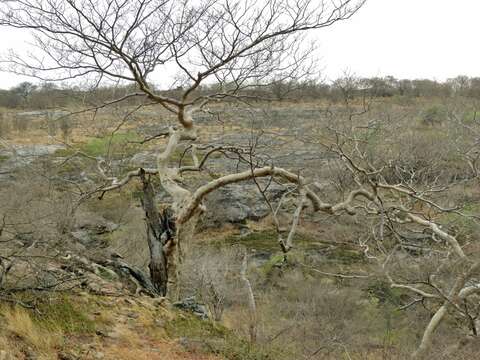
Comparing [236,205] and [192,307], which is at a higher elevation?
[192,307]

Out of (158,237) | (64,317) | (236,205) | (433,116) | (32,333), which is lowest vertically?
(236,205)

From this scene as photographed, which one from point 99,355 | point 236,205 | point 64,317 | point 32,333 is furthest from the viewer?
point 236,205

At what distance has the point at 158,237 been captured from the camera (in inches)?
253

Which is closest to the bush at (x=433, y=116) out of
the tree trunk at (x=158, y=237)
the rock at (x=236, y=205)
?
the rock at (x=236, y=205)

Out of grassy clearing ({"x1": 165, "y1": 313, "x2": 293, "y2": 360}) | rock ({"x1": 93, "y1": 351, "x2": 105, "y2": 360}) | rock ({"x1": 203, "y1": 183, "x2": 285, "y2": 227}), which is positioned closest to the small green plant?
rock ({"x1": 93, "y1": 351, "x2": 105, "y2": 360})

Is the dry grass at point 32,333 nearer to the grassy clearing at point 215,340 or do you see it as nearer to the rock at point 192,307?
the grassy clearing at point 215,340

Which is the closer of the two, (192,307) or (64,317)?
(64,317)

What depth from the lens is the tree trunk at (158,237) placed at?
253 inches

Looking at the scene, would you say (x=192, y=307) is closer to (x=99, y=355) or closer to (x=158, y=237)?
(x=158, y=237)

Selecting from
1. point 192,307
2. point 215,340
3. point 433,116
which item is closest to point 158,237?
point 192,307

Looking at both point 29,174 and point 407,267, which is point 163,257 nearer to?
point 407,267

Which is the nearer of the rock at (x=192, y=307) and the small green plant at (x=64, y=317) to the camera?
the small green plant at (x=64, y=317)

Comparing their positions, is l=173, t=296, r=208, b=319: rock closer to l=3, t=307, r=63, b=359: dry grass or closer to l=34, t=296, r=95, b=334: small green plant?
l=34, t=296, r=95, b=334: small green plant

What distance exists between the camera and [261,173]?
5.96 m
